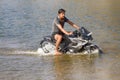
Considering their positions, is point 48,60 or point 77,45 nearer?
point 48,60

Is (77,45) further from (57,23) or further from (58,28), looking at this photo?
(57,23)

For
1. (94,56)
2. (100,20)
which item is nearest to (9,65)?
(94,56)

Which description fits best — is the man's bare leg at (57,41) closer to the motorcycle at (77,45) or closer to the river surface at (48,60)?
the motorcycle at (77,45)

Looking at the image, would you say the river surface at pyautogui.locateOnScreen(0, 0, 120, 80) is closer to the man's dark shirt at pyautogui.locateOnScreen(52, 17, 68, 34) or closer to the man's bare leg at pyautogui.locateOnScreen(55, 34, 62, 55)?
the man's bare leg at pyautogui.locateOnScreen(55, 34, 62, 55)

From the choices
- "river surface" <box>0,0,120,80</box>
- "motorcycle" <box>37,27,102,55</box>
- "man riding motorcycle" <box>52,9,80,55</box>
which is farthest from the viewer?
"motorcycle" <box>37,27,102,55</box>

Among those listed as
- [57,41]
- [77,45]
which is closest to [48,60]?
[57,41]

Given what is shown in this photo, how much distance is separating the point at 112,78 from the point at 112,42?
4.97 metres

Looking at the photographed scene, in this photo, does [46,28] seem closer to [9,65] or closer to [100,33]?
[100,33]

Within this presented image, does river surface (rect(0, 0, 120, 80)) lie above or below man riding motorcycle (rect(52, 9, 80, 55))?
below

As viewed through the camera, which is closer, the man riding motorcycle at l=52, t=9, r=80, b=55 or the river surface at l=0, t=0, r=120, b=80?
the river surface at l=0, t=0, r=120, b=80

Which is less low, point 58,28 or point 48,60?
point 58,28

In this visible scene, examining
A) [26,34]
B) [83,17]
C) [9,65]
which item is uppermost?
[9,65]

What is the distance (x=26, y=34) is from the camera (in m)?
16.7

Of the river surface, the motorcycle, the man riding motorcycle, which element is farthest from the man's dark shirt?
the river surface
